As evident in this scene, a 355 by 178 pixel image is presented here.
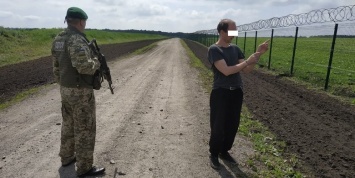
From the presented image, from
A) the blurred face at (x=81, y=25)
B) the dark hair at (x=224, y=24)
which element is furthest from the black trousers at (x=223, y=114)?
the blurred face at (x=81, y=25)

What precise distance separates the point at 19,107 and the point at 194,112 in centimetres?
437

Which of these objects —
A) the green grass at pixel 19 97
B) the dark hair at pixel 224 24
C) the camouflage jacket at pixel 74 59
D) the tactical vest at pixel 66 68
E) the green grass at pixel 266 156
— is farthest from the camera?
the green grass at pixel 19 97

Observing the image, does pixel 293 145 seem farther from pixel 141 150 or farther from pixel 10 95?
pixel 10 95

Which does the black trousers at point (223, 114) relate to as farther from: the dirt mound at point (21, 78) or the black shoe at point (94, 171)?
the dirt mound at point (21, 78)

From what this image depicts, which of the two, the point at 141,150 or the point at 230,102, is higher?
the point at 230,102

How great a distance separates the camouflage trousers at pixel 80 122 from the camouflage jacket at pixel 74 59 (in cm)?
12

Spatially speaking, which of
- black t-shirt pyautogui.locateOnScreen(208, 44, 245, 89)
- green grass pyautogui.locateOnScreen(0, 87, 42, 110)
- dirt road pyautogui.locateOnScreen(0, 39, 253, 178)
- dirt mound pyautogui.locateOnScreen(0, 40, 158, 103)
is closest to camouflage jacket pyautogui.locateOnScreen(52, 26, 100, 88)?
dirt road pyautogui.locateOnScreen(0, 39, 253, 178)

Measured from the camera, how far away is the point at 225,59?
14.1ft

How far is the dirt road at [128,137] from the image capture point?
455 centimetres

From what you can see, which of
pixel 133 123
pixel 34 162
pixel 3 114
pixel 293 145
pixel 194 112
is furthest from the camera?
pixel 194 112

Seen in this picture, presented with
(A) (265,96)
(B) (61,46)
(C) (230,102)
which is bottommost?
(A) (265,96)

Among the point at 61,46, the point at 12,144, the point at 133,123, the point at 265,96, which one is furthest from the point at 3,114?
the point at 265,96

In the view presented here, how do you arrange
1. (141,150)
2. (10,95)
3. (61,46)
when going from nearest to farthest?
(61,46) → (141,150) → (10,95)

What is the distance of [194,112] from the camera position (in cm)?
777
